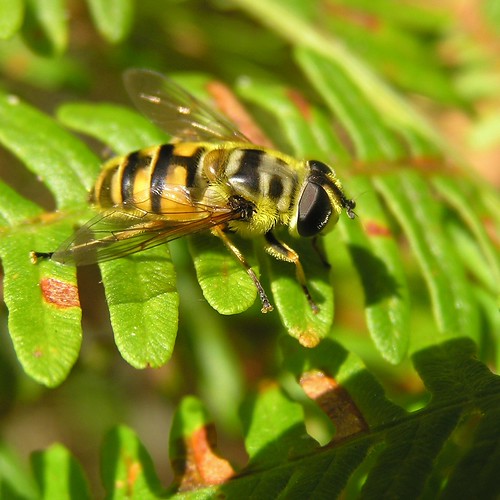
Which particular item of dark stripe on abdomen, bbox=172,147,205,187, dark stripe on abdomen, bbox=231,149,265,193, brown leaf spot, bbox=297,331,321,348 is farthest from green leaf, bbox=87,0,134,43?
brown leaf spot, bbox=297,331,321,348

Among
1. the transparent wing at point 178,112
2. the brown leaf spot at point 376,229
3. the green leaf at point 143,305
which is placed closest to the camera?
the green leaf at point 143,305

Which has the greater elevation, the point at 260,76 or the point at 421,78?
the point at 421,78

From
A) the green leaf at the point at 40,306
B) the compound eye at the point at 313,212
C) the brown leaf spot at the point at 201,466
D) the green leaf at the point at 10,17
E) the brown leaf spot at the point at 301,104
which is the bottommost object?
the brown leaf spot at the point at 201,466

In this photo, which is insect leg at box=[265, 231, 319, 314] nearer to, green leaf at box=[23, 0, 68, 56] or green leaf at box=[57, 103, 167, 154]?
green leaf at box=[57, 103, 167, 154]

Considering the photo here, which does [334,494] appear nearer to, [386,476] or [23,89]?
[386,476]

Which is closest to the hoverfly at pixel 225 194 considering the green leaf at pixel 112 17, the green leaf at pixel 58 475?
the green leaf at pixel 58 475

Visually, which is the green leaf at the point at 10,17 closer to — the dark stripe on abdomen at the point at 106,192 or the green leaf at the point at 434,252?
the dark stripe on abdomen at the point at 106,192

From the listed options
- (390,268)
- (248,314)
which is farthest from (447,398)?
(248,314)
